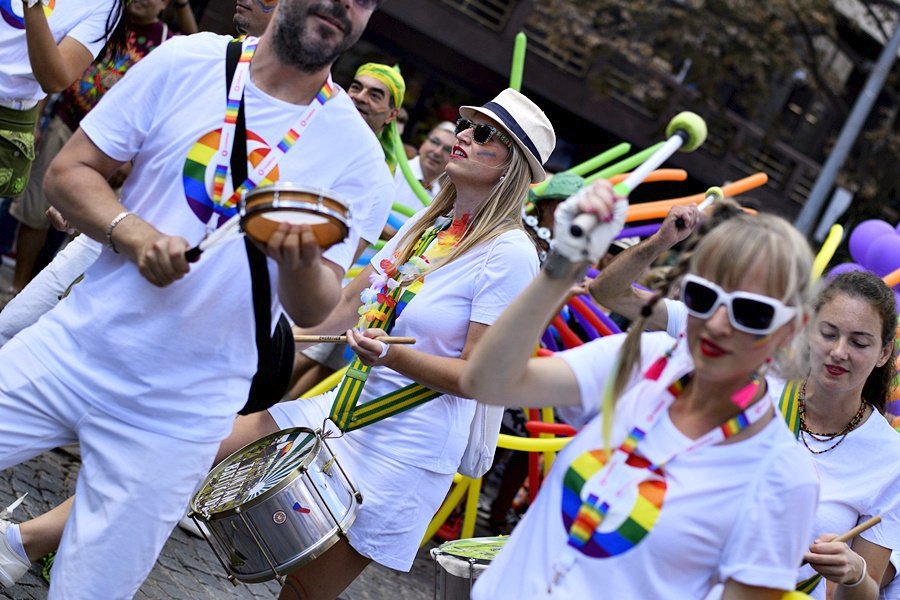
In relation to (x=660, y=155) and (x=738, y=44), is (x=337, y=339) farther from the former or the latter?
(x=738, y=44)

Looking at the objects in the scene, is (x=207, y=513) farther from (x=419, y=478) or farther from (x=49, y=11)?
(x=49, y=11)

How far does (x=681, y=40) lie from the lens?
16.0 metres

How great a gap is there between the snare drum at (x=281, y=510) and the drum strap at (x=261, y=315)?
43 cm

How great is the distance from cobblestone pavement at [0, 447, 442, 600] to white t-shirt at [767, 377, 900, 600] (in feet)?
7.87

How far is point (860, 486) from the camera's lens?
3.57 metres

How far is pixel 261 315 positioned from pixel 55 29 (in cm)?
207

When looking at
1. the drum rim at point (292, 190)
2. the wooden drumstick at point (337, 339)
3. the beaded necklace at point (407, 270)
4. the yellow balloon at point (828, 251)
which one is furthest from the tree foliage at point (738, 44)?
the drum rim at point (292, 190)

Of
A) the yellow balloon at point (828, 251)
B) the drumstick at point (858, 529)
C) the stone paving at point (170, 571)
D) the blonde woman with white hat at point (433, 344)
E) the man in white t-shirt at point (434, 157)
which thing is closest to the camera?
the drumstick at point (858, 529)

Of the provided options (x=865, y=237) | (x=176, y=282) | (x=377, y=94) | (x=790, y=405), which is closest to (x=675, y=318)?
(x=790, y=405)

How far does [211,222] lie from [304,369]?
181 inches

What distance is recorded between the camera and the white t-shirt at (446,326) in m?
3.65

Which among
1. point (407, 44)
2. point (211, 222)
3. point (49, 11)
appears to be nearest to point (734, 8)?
point (407, 44)

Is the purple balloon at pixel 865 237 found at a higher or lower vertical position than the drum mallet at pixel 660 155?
lower

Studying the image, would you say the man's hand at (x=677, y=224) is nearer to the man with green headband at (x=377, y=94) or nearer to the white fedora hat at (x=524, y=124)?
the white fedora hat at (x=524, y=124)
